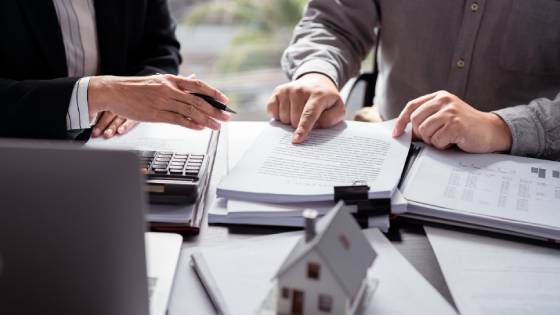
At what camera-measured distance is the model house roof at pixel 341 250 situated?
555 mm

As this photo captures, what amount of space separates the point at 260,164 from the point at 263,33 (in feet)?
7.83

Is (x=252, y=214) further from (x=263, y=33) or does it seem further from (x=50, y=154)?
(x=263, y=33)

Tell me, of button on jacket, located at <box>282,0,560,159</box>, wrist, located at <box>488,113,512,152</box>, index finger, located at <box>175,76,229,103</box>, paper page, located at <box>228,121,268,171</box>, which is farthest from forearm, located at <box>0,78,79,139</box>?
wrist, located at <box>488,113,512,152</box>

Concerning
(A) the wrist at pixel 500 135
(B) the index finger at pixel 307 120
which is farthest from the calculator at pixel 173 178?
(A) the wrist at pixel 500 135

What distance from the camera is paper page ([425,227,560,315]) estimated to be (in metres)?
0.68

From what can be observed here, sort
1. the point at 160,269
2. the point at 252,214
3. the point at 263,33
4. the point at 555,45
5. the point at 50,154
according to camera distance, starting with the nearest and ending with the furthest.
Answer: the point at 50,154, the point at 160,269, the point at 252,214, the point at 555,45, the point at 263,33

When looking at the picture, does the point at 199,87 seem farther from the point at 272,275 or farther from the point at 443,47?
the point at 443,47

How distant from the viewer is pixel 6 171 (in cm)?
50

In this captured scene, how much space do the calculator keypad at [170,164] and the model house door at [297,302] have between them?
33 centimetres

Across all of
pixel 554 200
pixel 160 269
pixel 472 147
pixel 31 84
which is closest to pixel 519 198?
pixel 554 200

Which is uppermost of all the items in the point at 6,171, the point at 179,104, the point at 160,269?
the point at 6,171

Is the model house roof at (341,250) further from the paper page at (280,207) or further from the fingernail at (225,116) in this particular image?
the fingernail at (225,116)

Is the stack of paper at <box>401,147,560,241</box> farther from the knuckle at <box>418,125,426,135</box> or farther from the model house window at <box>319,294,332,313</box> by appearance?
the model house window at <box>319,294,332,313</box>

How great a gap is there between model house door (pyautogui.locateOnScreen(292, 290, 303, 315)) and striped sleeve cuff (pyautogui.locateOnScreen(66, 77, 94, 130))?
2.11 ft
